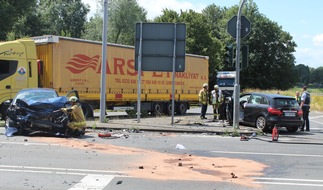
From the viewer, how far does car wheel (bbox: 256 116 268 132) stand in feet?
52.0

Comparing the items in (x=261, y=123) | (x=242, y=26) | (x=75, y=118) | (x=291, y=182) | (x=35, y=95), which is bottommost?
(x=291, y=182)

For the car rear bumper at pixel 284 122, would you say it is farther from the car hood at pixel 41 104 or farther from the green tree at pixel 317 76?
the green tree at pixel 317 76

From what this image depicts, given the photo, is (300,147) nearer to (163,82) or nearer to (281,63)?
(163,82)

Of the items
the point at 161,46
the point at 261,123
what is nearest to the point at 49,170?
the point at 161,46

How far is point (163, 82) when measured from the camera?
78.7 ft

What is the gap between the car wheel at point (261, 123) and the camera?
15844 mm

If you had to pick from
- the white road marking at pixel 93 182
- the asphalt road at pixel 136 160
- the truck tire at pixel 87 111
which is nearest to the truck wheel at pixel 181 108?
the truck tire at pixel 87 111

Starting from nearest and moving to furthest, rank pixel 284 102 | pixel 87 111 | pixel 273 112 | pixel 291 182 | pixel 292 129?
1. pixel 291 182
2. pixel 273 112
3. pixel 284 102
4. pixel 292 129
5. pixel 87 111

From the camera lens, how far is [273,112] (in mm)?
15578

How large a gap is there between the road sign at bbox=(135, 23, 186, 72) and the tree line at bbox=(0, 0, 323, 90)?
32.0 metres

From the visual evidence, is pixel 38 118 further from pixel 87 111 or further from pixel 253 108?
pixel 253 108

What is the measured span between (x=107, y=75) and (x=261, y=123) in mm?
8185

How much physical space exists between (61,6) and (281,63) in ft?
125

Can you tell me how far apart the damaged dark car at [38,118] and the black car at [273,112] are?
7.46 meters
